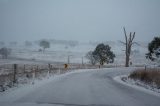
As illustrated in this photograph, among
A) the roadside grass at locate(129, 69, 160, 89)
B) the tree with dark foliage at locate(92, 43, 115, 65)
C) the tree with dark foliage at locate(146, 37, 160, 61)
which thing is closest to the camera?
the roadside grass at locate(129, 69, 160, 89)

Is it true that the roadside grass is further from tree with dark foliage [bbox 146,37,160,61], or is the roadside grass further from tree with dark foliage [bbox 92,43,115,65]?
tree with dark foliage [bbox 92,43,115,65]

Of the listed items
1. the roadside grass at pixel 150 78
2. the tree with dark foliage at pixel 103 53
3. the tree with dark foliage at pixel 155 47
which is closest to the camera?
the roadside grass at pixel 150 78

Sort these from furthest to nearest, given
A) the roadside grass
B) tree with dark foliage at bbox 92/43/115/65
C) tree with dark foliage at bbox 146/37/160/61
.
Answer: tree with dark foliage at bbox 92/43/115/65 → tree with dark foliage at bbox 146/37/160/61 → the roadside grass

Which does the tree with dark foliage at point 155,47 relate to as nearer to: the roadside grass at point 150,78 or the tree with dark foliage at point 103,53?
the tree with dark foliage at point 103,53

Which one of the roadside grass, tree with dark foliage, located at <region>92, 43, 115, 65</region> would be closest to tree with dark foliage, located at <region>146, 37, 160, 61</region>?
tree with dark foliage, located at <region>92, 43, 115, 65</region>

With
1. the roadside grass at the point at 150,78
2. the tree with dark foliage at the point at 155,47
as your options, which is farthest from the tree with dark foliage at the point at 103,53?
the roadside grass at the point at 150,78

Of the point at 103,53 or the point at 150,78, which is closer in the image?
the point at 150,78

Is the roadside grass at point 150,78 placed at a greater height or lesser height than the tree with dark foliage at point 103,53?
lesser

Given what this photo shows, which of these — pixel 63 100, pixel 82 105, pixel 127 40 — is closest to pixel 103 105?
pixel 82 105

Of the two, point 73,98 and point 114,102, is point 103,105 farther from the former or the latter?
point 73,98

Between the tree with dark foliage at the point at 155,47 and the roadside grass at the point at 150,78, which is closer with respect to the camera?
the roadside grass at the point at 150,78

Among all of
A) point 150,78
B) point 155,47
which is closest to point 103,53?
point 155,47

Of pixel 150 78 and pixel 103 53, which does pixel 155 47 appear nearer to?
pixel 103 53

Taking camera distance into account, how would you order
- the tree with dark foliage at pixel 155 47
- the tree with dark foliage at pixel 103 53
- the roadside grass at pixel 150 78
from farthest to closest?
the tree with dark foliage at pixel 103 53, the tree with dark foliage at pixel 155 47, the roadside grass at pixel 150 78
